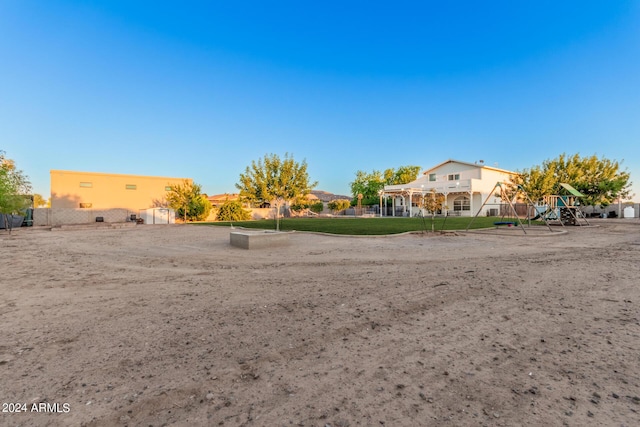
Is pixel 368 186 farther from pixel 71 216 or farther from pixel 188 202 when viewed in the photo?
pixel 71 216

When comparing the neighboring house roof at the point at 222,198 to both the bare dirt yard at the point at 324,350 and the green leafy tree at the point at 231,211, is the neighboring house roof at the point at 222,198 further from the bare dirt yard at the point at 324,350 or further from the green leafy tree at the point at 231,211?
the bare dirt yard at the point at 324,350

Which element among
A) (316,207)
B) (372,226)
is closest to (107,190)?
(316,207)

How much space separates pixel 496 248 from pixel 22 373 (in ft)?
38.1

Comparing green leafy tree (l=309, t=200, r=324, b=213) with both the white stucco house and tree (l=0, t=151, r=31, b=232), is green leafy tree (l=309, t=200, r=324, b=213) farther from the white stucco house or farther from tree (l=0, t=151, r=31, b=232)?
tree (l=0, t=151, r=31, b=232)

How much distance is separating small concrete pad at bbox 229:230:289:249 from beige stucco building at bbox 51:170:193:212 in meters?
28.3

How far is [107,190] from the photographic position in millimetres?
32719

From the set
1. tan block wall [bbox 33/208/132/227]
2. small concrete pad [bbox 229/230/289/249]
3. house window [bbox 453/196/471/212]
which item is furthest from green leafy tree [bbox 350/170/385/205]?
small concrete pad [bbox 229/230/289/249]

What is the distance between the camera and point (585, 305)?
169 inches

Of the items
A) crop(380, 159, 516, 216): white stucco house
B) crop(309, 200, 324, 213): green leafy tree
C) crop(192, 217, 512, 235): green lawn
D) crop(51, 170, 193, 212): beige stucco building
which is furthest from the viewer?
crop(309, 200, 324, 213): green leafy tree

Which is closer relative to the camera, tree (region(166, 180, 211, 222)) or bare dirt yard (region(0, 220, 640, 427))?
bare dirt yard (region(0, 220, 640, 427))

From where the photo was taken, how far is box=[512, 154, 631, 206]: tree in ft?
105

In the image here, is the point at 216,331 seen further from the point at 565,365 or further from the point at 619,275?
the point at 619,275

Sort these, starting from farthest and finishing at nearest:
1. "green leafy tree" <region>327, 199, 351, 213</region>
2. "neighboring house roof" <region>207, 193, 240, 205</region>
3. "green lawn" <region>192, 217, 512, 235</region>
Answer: "neighboring house roof" <region>207, 193, 240, 205</region> → "green leafy tree" <region>327, 199, 351, 213</region> → "green lawn" <region>192, 217, 512, 235</region>

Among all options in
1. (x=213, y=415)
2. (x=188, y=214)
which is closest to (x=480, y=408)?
(x=213, y=415)
